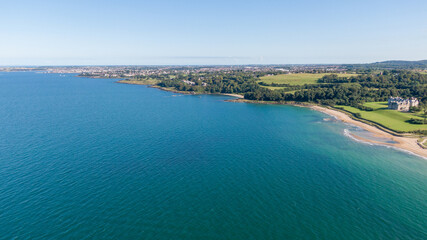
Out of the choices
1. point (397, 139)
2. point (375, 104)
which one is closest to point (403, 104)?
point (375, 104)

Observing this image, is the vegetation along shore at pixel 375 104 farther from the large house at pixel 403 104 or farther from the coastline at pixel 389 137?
the large house at pixel 403 104

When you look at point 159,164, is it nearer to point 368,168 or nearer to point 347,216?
point 347,216

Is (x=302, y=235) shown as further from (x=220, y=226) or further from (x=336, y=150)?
(x=336, y=150)

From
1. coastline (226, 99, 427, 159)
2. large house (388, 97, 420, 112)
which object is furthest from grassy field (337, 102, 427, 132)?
coastline (226, 99, 427, 159)

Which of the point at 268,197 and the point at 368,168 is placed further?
the point at 368,168

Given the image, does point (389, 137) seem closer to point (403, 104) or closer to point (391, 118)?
point (391, 118)

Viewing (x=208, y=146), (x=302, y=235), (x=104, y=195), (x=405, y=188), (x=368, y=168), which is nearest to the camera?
(x=302, y=235)

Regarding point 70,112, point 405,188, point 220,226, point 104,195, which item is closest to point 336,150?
point 405,188

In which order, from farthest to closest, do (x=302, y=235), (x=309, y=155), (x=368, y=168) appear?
(x=309, y=155)
(x=368, y=168)
(x=302, y=235)
